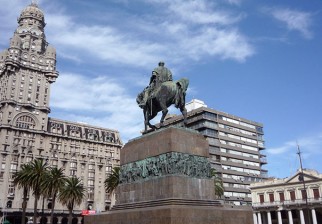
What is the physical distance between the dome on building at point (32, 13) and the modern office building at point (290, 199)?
79197mm

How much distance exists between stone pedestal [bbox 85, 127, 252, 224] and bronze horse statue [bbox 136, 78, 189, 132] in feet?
6.48

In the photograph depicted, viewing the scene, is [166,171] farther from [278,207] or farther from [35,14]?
[35,14]

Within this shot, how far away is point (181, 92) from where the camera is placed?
22.0 m

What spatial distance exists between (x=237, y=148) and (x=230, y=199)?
1482cm

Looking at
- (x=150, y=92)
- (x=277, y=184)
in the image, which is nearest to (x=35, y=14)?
(x=277, y=184)

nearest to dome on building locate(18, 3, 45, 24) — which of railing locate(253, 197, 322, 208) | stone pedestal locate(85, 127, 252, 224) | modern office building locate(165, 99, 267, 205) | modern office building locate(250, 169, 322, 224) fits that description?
modern office building locate(165, 99, 267, 205)

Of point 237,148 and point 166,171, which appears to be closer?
point 166,171

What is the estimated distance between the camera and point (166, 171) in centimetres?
1853

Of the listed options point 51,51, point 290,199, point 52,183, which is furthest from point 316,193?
point 51,51

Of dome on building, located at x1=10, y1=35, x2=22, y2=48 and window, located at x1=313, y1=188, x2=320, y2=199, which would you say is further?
dome on building, located at x1=10, y1=35, x2=22, y2=48

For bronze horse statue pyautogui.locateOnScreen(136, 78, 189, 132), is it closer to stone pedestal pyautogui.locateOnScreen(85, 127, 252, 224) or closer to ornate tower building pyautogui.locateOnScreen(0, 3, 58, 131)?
stone pedestal pyautogui.locateOnScreen(85, 127, 252, 224)

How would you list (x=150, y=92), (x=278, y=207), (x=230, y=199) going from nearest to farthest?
1. (x=150, y=92)
2. (x=278, y=207)
3. (x=230, y=199)

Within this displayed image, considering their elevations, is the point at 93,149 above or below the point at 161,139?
above

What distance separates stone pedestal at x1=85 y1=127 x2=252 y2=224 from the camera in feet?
55.7
